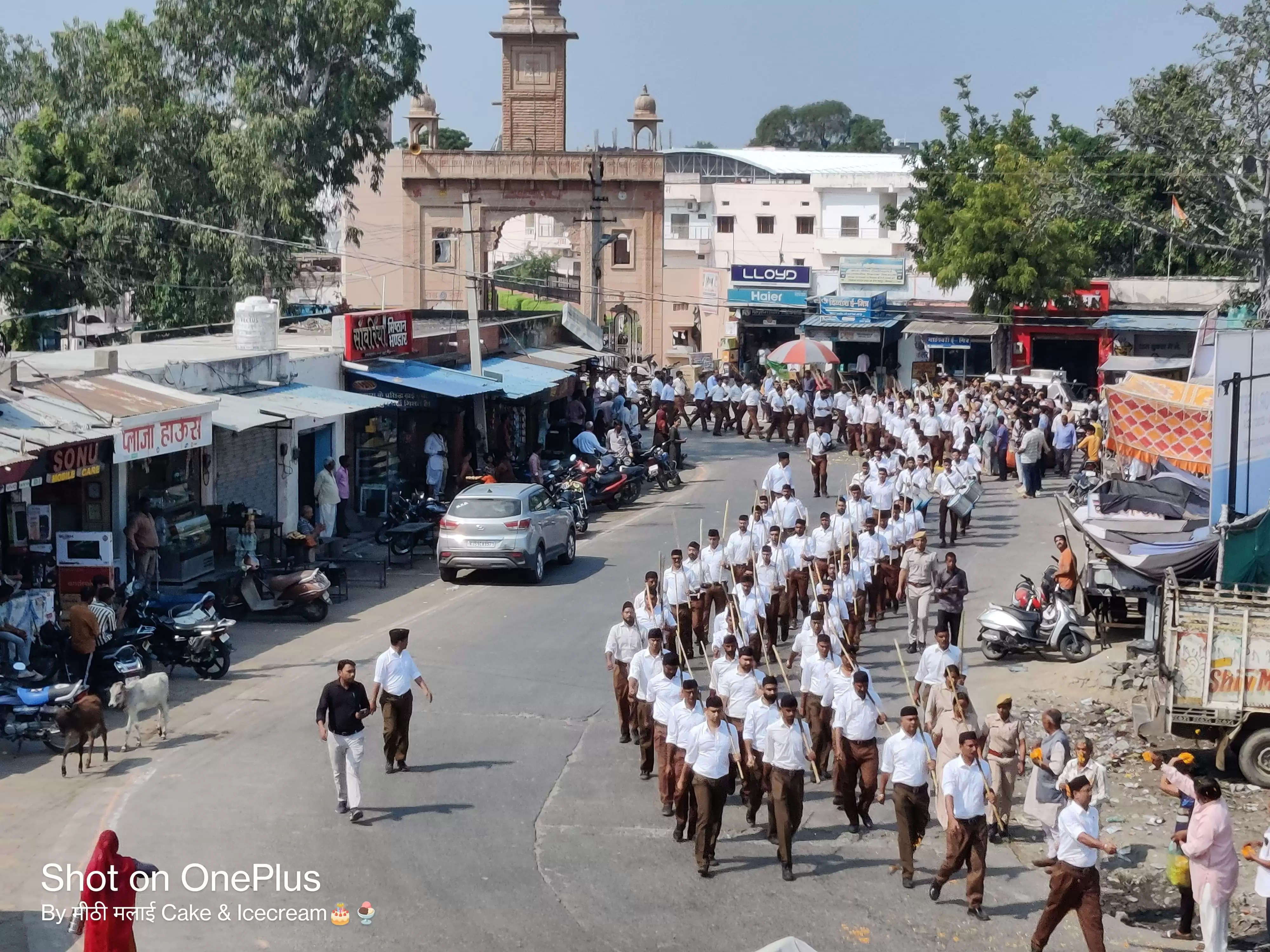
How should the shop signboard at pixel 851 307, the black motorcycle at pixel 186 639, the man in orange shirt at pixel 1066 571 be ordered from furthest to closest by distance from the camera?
the shop signboard at pixel 851 307
the man in orange shirt at pixel 1066 571
the black motorcycle at pixel 186 639

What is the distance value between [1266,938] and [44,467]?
41.9 ft

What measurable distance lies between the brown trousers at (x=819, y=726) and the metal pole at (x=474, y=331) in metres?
16.1

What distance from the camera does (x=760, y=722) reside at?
12.0m

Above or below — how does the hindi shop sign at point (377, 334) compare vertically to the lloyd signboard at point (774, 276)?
below

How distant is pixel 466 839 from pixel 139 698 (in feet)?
12.8

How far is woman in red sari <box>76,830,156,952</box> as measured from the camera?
28.0 feet

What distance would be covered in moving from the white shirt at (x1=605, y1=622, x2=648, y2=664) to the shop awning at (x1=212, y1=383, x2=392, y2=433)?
7.67 meters

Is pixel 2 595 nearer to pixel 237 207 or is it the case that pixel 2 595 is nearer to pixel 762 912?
pixel 762 912

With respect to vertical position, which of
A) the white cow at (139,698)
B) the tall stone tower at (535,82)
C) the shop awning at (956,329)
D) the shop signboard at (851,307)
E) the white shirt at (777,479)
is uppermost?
the tall stone tower at (535,82)

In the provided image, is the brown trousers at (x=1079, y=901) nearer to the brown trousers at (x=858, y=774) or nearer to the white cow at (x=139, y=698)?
the brown trousers at (x=858, y=774)

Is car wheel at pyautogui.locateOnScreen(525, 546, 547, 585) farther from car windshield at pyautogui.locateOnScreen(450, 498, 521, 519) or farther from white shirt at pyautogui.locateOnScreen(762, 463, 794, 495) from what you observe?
white shirt at pyautogui.locateOnScreen(762, 463, 794, 495)

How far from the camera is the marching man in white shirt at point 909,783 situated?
37.3ft

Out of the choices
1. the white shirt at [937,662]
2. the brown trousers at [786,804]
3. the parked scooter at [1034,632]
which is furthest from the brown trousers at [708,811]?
the parked scooter at [1034,632]

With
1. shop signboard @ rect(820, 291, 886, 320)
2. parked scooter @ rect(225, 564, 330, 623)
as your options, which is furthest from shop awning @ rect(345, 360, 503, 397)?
shop signboard @ rect(820, 291, 886, 320)
